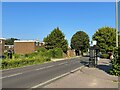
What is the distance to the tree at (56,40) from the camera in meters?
95.4

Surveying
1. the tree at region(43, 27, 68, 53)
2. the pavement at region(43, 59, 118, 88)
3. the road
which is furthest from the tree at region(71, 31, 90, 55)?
the pavement at region(43, 59, 118, 88)

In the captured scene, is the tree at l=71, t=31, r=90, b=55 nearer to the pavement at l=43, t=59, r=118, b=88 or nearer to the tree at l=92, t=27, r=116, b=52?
the tree at l=92, t=27, r=116, b=52

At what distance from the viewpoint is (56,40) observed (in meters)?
95.7

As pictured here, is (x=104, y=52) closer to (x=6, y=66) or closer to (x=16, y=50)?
(x=16, y=50)

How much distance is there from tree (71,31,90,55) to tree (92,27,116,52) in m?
23.6

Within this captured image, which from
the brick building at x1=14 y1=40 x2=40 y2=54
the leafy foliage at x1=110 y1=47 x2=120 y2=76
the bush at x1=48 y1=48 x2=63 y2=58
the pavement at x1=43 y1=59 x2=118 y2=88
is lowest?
the pavement at x1=43 y1=59 x2=118 y2=88

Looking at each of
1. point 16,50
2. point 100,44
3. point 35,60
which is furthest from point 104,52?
point 35,60

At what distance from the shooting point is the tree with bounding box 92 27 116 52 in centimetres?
8786

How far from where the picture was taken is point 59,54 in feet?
267

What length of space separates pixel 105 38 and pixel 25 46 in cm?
2433

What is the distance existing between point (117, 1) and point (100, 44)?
6589 centimetres

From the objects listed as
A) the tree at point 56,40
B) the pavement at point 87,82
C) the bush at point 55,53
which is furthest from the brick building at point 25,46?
the pavement at point 87,82

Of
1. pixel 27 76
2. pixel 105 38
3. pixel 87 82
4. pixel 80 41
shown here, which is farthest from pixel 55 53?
pixel 87 82

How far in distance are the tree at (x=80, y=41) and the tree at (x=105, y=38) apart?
23.6 meters
